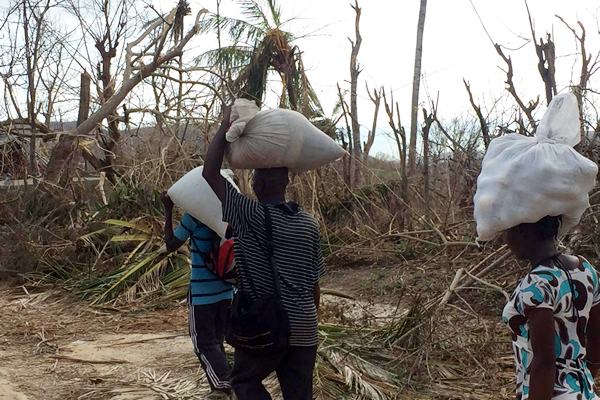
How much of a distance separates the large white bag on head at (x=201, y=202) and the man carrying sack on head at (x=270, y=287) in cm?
79

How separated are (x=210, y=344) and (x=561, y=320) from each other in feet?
6.91

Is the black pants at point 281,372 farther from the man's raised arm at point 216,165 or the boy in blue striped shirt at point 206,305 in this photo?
the boy in blue striped shirt at point 206,305

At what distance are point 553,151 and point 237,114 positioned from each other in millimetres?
1218

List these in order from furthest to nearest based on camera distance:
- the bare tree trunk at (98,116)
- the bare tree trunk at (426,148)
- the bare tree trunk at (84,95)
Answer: the bare tree trunk at (84,95)
the bare tree trunk at (98,116)
the bare tree trunk at (426,148)

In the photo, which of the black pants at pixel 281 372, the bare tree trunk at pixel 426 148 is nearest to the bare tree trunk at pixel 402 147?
the bare tree trunk at pixel 426 148

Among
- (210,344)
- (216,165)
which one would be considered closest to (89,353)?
(210,344)

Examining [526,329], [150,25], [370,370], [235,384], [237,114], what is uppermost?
[150,25]

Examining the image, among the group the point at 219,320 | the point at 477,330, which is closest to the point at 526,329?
the point at 219,320

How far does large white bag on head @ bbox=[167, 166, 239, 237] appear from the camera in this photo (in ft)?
10.7

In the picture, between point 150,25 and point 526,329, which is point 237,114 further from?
point 150,25

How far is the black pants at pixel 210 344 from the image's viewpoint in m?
3.41

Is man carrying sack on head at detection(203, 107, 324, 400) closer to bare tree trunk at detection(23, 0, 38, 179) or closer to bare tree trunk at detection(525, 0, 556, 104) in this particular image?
bare tree trunk at detection(525, 0, 556, 104)

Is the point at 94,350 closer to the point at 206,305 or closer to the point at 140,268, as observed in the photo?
the point at 140,268

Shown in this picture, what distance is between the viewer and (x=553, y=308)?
5.69 ft
